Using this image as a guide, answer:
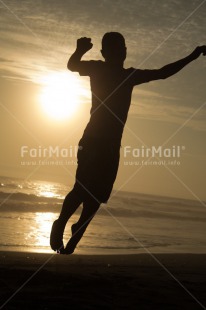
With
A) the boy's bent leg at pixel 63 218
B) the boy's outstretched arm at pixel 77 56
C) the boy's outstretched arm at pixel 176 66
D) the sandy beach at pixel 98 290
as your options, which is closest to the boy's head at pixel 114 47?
the boy's outstretched arm at pixel 77 56

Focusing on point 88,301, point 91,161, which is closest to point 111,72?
point 91,161

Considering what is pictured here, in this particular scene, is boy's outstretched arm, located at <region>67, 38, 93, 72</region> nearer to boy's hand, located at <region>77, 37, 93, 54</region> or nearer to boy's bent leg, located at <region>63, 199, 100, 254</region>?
boy's hand, located at <region>77, 37, 93, 54</region>

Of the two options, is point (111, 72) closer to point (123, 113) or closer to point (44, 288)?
point (123, 113)

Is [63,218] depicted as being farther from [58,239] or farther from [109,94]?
[109,94]

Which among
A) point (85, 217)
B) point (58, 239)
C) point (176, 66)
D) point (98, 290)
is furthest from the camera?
point (98, 290)

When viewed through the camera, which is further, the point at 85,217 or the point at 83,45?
the point at 85,217

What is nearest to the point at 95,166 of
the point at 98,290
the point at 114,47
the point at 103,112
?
the point at 103,112

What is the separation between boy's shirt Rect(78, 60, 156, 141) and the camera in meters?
5.52

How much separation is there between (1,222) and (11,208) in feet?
28.0

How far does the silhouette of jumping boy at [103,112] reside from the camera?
217 inches

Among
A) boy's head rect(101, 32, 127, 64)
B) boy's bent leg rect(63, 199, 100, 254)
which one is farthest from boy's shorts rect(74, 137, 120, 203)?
boy's head rect(101, 32, 127, 64)

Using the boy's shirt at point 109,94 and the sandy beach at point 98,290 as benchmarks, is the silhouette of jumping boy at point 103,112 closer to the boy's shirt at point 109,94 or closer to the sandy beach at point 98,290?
the boy's shirt at point 109,94

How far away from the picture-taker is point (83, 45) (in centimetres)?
555

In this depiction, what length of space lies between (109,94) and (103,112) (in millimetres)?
204
